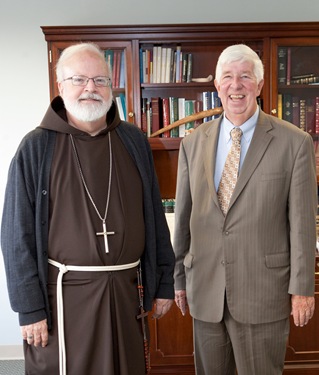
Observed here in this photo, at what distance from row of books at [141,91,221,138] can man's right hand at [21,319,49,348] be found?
1.52m

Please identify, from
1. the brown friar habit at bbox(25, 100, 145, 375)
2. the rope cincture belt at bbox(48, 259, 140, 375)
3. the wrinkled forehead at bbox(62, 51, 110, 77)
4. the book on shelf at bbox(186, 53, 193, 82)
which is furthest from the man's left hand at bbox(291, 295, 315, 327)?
the book on shelf at bbox(186, 53, 193, 82)

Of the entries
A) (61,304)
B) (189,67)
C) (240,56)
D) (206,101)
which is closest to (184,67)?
(189,67)

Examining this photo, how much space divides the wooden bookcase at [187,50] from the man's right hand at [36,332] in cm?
118

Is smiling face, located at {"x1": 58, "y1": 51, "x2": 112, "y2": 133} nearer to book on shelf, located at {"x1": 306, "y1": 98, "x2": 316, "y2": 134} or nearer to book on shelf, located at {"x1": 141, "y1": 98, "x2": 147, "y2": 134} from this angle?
book on shelf, located at {"x1": 141, "y1": 98, "x2": 147, "y2": 134}

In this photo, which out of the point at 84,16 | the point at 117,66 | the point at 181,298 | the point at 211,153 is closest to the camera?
the point at 211,153

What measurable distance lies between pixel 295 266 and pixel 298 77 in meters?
1.48

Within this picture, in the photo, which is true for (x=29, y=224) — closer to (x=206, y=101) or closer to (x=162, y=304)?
(x=162, y=304)

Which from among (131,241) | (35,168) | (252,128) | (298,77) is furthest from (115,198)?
(298,77)

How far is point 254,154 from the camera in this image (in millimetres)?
1615

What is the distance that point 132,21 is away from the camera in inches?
114

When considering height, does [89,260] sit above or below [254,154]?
below

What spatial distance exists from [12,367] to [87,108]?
7.28 feet

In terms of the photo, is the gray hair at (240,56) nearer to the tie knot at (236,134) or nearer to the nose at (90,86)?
the tie knot at (236,134)

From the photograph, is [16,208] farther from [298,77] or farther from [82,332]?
[298,77]
